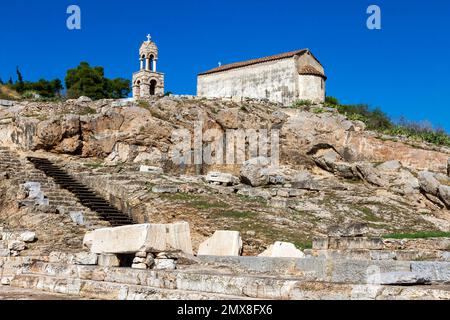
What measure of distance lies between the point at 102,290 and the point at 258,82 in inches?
1657

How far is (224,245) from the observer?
1563 centimetres

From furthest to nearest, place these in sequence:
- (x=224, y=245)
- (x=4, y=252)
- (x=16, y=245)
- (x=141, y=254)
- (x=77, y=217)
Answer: (x=77, y=217)
(x=16, y=245)
(x=224, y=245)
(x=4, y=252)
(x=141, y=254)

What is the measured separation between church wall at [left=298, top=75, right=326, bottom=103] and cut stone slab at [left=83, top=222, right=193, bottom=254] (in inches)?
1359

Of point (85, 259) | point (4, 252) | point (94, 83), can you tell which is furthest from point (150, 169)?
point (94, 83)

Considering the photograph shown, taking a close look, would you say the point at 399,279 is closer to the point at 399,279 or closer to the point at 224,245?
the point at 399,279

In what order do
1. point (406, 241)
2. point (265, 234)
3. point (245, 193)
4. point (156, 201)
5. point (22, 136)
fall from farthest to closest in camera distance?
point (22, 136)
point (245, 193)
point (156, 201)
point (265, 234)
point (406, 241)

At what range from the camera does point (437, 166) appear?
1379 inches

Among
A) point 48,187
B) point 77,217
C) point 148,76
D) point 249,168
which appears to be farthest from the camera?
point 148,76

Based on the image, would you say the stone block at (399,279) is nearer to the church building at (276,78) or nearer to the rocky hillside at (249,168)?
the rocky hillside at (249,168)

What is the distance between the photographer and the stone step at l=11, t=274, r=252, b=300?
8422mm

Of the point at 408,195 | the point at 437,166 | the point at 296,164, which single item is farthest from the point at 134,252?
the point at 437,166

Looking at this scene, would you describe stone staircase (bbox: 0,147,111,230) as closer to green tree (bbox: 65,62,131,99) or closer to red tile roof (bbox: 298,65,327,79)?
red tile roof (bbox: 298,65,327,79)
